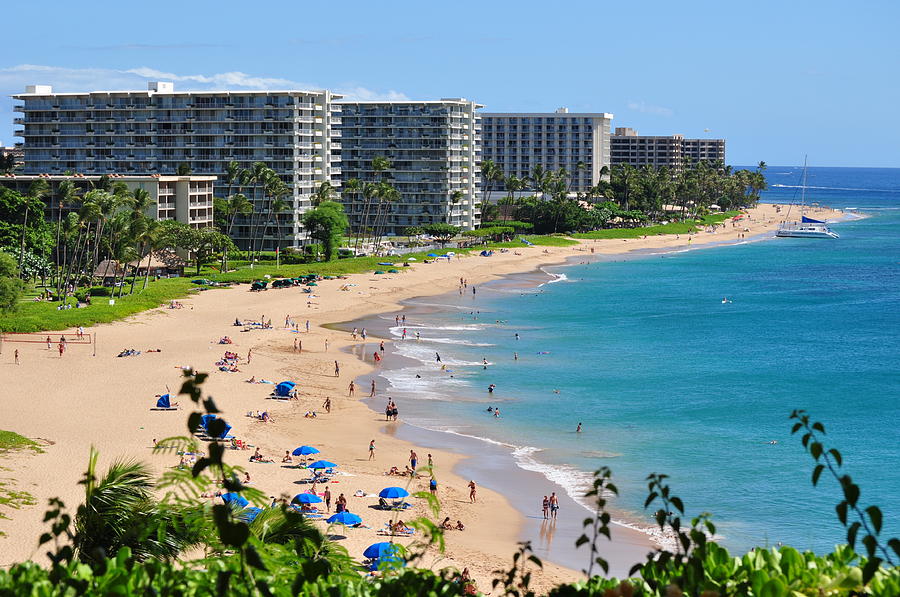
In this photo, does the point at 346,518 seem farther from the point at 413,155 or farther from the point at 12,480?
the point at 413,155

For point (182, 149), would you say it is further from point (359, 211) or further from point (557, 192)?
point (557, 192)

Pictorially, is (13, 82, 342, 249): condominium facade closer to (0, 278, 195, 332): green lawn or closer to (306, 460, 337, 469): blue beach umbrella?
(0, 278, 195, 332): green lawn

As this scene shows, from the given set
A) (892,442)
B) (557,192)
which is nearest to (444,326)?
(892,442)

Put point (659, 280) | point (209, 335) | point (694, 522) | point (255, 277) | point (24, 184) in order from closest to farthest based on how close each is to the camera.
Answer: point (694, 522), point (209, 335), point (255, 277), point (24, 184), point (659, 280)

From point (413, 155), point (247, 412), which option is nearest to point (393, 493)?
point (247, 412)

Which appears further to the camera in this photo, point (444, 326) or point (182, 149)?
point (182, 149)

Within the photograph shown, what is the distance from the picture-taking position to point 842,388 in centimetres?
6562

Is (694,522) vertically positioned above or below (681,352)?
above

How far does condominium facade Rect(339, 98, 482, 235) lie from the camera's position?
148375mm

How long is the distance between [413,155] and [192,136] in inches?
1313

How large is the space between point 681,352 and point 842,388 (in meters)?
14.6

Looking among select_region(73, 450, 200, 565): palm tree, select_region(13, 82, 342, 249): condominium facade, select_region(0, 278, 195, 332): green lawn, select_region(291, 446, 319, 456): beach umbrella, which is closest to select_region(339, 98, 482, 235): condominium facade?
select_region(13, 82, 342, 249): condominium facade

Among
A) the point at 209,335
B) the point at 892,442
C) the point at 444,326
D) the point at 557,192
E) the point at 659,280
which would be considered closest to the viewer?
the point at 892,442

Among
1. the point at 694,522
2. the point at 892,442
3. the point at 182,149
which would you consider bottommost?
the point at 892,442
